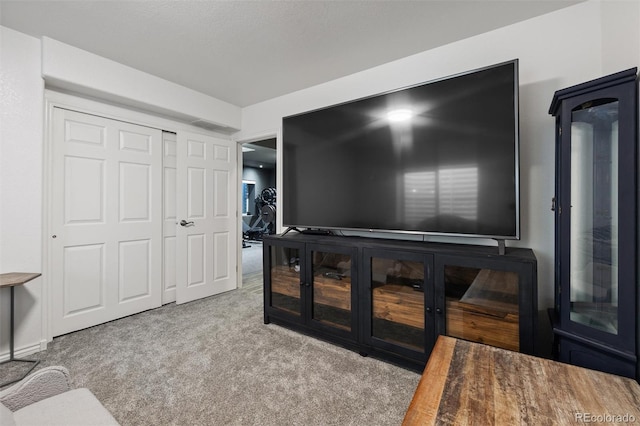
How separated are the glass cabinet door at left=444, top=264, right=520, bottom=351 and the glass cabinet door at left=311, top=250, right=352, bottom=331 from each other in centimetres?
74

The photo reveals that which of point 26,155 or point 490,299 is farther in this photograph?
point 26,155

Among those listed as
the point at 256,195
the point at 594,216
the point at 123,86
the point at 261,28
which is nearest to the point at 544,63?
the point at 594,216

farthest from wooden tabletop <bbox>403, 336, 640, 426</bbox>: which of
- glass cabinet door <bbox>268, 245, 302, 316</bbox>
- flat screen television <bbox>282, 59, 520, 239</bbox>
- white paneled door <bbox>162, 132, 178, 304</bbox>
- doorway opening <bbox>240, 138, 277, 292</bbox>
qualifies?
doorway opening <bbox>240, 138, 277, 292</bbox>

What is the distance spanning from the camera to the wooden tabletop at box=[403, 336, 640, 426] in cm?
84

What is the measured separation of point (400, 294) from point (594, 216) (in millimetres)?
1146

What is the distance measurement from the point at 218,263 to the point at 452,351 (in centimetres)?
312

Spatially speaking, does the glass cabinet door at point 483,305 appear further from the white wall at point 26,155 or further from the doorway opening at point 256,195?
the doorway opening at point 256,195

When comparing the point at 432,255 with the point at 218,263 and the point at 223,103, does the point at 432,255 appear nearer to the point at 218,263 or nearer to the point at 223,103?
the point at 218,263

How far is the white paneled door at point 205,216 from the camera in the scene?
3281mm

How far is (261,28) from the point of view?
2.05 meters

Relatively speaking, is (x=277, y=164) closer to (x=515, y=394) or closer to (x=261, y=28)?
(x=261, y=28)

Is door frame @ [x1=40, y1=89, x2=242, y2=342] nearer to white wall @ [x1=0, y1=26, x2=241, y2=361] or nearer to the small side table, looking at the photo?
white wall @ [x1=0, y1=26, x2=241, y2=361]

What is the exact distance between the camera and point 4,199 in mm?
2064
